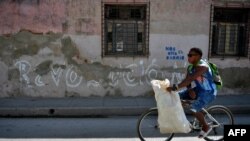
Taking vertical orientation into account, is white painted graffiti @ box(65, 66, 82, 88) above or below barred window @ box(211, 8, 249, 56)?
below

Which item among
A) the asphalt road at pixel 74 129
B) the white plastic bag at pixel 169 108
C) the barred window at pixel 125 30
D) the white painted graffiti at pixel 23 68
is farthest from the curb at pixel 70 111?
the white plastic bag at pixel 169 108

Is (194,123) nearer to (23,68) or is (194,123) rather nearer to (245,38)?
(245,38)

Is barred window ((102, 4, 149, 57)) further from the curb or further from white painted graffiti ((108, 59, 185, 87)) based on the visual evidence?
the curb

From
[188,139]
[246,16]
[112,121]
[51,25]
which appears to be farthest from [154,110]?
[246,16]

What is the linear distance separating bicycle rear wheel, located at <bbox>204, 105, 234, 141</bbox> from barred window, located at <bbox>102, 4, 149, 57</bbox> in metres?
4.04

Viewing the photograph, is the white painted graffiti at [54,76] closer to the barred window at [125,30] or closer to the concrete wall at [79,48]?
the concrete wall at [79,48]

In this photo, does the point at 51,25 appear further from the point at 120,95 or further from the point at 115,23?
the point at 120,95

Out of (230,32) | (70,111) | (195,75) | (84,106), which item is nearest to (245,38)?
(230,32)

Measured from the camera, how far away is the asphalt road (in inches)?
241

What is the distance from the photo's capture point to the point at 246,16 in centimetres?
979

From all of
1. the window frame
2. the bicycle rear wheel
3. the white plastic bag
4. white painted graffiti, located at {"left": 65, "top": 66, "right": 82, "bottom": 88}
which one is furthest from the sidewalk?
the white plastic bag

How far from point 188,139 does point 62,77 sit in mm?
4575

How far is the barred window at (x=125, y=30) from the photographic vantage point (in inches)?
368

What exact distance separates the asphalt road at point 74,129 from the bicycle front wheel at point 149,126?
216 mm
